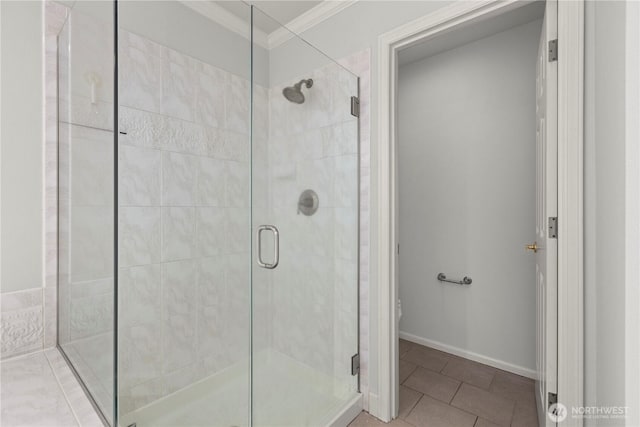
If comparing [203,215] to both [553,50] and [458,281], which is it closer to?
[553,50]

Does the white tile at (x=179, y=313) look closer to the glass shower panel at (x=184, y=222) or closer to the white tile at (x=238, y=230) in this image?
the glass shower panel at (x=184, y=222)

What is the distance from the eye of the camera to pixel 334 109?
1.68m

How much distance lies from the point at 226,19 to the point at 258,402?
184 centimetres

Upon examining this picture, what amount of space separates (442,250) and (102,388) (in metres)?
2.30

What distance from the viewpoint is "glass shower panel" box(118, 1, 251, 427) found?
1.36 metres

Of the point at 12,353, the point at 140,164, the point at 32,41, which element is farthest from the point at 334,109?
the point at 12,353

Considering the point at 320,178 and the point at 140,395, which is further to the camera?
the point at 320,178

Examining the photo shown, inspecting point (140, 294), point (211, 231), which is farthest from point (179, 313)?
point (211, 231)

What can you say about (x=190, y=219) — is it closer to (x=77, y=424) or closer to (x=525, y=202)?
(x=77, y=424)

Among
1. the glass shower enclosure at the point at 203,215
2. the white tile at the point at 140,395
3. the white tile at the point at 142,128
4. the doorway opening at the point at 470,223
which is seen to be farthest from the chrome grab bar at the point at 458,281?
the white tile at the point at 142,128

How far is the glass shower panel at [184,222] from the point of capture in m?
1.36

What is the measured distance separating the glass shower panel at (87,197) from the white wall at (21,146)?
3.3 inches

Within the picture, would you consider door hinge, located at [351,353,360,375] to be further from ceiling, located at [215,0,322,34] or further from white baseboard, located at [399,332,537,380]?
ceiling, located at [215,0,322,34]

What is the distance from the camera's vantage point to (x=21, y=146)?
1.37m
